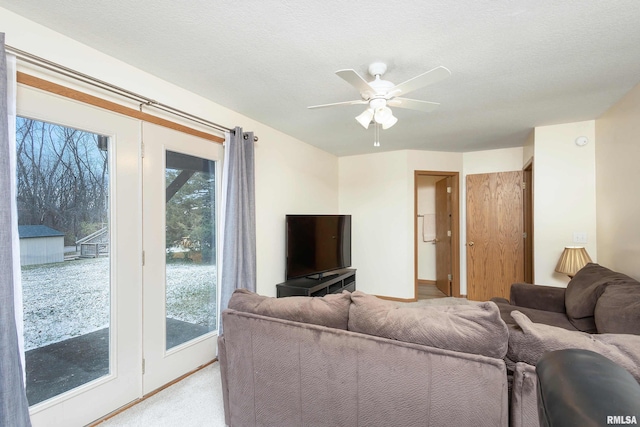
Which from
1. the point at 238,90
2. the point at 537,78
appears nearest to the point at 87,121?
the point at 238,90

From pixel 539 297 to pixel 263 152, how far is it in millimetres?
3204

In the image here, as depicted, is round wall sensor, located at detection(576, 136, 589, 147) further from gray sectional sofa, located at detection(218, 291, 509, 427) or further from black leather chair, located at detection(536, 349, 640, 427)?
black leather chair, located at detection(536, 349, 640, 427)

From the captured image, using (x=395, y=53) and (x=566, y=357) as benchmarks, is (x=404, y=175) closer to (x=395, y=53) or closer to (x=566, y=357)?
(x=395, y=53)

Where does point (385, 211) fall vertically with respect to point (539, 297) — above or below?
above

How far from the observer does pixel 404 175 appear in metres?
4.88

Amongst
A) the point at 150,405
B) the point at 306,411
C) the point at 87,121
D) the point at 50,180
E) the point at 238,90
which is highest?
the point at 238,90

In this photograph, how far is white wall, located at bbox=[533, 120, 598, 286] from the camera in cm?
343

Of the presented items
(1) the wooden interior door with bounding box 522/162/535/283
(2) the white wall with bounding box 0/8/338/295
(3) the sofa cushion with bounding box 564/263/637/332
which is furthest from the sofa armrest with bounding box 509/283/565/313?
(2) the white wall with bounding box 0/8/338/295

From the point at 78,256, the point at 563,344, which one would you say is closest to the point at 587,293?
the point at 563,344

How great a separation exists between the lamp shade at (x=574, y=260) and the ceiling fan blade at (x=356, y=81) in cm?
286

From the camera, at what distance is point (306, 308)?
1624 millimetres

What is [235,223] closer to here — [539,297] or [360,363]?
[360,363]

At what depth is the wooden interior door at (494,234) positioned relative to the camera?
14.8 ft

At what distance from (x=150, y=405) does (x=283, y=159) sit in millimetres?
2822
